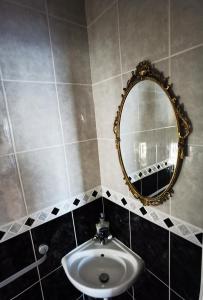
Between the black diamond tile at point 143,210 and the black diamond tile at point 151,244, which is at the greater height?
the black diamond tile at point 143,210

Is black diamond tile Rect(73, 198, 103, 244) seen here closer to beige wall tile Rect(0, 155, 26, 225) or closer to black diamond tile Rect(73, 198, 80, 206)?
black diamond tile Rect(73, 198, 80, 206)

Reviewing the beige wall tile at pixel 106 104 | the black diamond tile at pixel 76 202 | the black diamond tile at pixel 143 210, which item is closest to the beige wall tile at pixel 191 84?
the beige wall tile at pixel 106 104

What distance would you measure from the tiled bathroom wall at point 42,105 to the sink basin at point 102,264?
1.42ft

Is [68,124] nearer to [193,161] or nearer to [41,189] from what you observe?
[41,189]

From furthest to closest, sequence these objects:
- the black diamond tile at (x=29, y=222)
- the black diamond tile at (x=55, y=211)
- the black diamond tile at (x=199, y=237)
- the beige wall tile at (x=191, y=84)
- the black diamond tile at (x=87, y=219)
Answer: the black diamond tile at (x=87, y=219) → the black diamond tile at (x=55, y=211) → the black diamond tile at (x=29, y=222) → the black diamond tile at (x=199, y=237) → the beige wall tile at (x=191, y=84)

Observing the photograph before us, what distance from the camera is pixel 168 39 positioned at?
740 millimetres

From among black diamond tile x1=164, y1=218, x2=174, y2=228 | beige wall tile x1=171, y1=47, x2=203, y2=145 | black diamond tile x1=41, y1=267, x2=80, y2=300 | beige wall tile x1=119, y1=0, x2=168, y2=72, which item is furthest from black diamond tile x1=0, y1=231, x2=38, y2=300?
beige wall tile x1=119, y1=0, x2=168, y2=72

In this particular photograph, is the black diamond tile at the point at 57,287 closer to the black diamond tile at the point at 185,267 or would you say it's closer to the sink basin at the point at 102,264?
the sink basin at the point at 102,264

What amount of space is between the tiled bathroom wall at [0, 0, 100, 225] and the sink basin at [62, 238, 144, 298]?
434 millimetres

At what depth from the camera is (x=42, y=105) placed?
102 cm

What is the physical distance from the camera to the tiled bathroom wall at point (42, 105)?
2.98ft

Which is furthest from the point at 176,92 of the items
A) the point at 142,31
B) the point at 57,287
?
the point at 57,287

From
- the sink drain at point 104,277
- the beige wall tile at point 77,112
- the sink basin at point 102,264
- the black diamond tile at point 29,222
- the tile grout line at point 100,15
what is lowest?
the sink drain at point 104,277

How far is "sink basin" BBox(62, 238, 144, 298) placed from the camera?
1072mm
